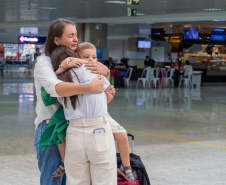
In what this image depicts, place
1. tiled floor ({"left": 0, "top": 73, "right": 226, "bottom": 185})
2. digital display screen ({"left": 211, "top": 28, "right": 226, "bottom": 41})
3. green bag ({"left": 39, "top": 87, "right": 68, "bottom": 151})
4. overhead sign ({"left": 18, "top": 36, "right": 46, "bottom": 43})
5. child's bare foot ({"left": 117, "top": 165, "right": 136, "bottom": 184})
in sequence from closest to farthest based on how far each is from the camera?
green bag ({"left": 39, "top": 87, "right": 68, "bottom": 151}) < child's bare foot ({"left": 117, "top": 165, "right": 136, "bottom": 184}) < tiled floor ({"left": 0, "top": 73, "right": 226, "bottom": 185}) < digital display screen ({"left": 211, "top": 28, "right": 226, "bottom": 41}) < overhead sign ({"left": 18, "top": 36, "right": 46, "bottom": 43})

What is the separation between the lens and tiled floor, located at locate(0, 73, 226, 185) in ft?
17.4

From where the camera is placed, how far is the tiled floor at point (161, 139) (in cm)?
532

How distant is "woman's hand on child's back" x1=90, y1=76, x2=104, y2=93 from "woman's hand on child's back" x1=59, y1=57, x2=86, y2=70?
13 centimetres

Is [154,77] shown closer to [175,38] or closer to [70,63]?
[175,38]

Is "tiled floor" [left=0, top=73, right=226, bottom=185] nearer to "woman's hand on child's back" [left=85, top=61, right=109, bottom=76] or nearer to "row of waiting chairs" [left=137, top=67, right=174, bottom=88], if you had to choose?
"woman's hand on child's back" [left=85, top=61, right=109, bottom=76]

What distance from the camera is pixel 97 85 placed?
269cm

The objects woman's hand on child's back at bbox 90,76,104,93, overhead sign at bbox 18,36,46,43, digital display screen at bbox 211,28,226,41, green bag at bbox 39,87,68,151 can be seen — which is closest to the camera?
woman's hand on child's back at bbox 90,76,104,93

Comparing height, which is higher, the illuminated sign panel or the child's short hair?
the child's short hair

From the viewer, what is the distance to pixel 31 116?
34.0 feet

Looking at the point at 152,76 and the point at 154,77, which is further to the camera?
the point at 154,77

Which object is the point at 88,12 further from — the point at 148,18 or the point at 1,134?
the point at 1,134

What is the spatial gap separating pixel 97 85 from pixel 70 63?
210 mm

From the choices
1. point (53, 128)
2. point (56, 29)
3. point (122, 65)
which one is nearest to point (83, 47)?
point (56, 29)

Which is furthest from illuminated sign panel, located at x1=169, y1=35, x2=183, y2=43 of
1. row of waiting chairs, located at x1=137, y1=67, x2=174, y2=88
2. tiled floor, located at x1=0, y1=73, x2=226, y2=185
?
tiled floor, located at x1=0, y1=73, x2=226, y2=185
